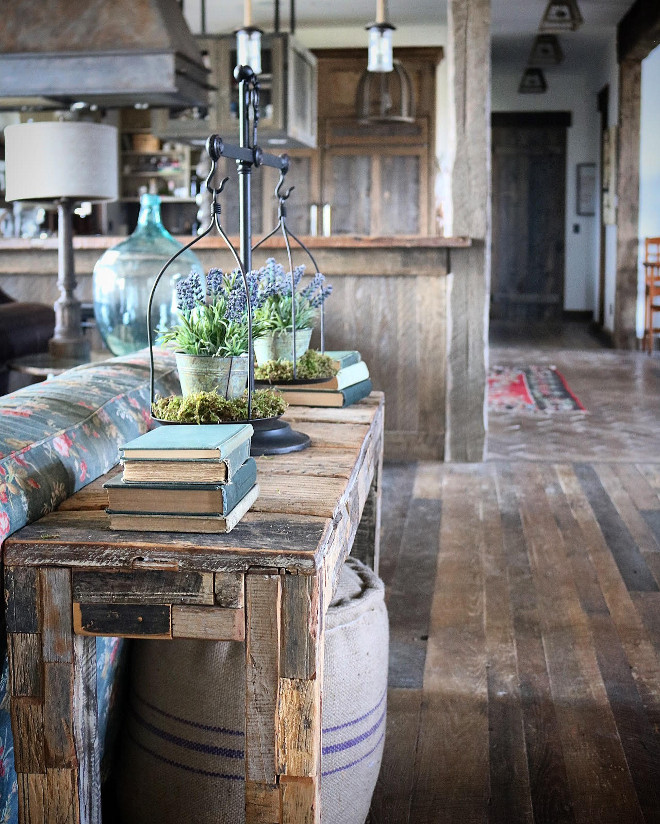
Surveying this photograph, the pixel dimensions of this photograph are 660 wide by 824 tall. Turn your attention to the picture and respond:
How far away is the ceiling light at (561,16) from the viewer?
6695mm

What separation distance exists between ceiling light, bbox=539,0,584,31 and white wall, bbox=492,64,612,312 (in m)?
4.86

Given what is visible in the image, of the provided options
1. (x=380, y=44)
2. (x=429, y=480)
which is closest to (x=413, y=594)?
(x=429, y=480)

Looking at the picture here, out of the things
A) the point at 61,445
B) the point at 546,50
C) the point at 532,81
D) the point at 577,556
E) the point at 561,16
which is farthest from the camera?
the point at 532,81

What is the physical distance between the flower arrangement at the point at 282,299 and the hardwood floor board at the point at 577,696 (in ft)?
3.30

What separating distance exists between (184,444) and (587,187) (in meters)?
11.7

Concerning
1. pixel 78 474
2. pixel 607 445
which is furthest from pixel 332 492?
pixel 607 445

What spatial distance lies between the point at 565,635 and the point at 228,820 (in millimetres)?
1267

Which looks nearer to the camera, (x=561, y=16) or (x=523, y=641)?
(x=523, y=641)

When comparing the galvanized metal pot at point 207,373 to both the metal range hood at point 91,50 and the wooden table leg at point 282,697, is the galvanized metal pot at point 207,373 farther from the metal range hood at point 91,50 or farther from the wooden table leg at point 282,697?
the metal range hood at point 91,50

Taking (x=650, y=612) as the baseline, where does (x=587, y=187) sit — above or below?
above

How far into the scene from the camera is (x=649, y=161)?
375 inches

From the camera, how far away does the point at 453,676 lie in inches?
88.9

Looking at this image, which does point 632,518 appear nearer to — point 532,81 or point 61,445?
point 61,445

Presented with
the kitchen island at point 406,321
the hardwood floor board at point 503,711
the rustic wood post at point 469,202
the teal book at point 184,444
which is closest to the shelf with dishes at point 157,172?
the kitchen island at point 406,321
